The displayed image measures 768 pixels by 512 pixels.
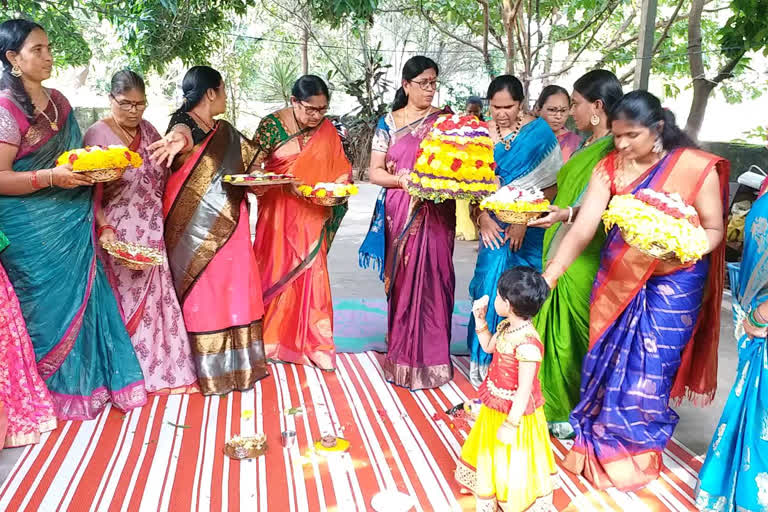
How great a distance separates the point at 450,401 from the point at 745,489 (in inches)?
64.4

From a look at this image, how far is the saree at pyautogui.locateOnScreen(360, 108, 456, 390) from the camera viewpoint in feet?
12.2

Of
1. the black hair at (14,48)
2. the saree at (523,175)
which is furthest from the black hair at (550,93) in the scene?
the black hair at (14,48)

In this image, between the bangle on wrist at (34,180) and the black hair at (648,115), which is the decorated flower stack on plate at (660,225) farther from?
the bangle on wrist at (34,180)

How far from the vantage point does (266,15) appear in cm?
2008

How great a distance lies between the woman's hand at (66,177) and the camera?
2916 millimetres

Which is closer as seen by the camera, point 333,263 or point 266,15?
point 333,263

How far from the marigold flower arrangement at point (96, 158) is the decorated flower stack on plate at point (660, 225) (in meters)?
2.28

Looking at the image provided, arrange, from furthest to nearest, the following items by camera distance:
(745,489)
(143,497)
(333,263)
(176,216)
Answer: (333,263)
(176,216)
(143,497)
(745,489)

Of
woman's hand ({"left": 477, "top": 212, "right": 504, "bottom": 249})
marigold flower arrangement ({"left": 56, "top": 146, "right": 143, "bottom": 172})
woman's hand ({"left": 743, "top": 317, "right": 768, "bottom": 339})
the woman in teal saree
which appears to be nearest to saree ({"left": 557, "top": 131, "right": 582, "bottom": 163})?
woman's hand ({"left": 477, "top": 212, "right": 504, "bottom": 249})

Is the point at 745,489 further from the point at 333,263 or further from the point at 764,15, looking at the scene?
the point at 333,263

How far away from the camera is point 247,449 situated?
2.97m

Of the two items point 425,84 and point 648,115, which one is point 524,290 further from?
point 425,84

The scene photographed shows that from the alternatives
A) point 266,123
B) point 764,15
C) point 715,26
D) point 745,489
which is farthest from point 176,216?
point 715,26

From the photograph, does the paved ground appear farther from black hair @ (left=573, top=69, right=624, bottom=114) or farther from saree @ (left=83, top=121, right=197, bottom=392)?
black hair @ (left=573, top=69, right=624, bottom=114)
